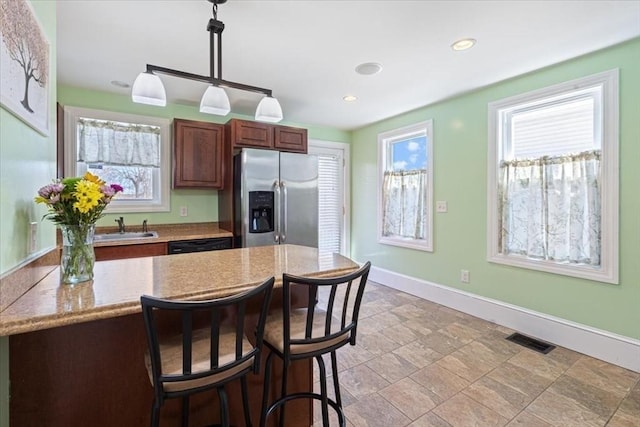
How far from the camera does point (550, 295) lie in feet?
8.59

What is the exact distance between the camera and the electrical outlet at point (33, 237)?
4.08ft

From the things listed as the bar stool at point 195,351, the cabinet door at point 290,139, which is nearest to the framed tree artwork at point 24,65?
the bar stool at point 195,351

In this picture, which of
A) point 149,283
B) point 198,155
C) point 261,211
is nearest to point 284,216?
point 261,211

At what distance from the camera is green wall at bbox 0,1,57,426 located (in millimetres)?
977

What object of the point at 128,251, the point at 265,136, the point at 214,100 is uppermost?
the point at 265,136

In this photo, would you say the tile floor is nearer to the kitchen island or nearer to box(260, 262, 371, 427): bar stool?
box(260, 262, 371, 427): bar stool

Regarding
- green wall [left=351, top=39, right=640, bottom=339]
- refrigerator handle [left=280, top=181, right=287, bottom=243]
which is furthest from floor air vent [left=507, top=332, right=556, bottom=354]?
refrigerator handle [left=280, top=181, right=287, bottom=243]

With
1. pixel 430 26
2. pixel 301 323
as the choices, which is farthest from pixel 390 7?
pixel 301 323

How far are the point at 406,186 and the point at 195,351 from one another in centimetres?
346

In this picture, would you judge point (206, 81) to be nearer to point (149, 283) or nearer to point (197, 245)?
point (149, 283)

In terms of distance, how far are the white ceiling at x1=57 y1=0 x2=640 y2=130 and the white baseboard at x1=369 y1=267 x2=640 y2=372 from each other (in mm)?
2223

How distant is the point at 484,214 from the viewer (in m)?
3.09

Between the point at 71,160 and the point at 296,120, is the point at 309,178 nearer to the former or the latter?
the point at 296,120

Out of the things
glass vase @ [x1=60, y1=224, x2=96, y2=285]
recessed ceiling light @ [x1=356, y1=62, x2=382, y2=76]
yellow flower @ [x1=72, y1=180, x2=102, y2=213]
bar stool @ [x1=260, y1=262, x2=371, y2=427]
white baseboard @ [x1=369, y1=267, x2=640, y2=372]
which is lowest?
white baseboard @ [x1=369, y1=267, x2=640, y2=372]
